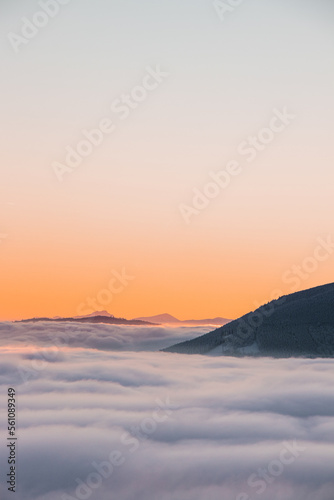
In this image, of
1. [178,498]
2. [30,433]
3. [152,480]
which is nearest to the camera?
[152,480]

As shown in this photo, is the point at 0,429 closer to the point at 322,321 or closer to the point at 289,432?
the point at 289,432

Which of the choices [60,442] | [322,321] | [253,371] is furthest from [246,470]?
[322,321]

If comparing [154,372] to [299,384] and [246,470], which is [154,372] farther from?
[246,470]

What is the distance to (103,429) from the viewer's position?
110m

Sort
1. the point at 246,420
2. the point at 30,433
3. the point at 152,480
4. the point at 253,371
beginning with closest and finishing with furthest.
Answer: the point at 152,480, the point at 30,433, the point at 246,420, the point at 253,371

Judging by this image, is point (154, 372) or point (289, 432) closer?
point (289, 432)

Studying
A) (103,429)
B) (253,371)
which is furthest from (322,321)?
(103,429)

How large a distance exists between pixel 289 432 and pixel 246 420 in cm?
1159

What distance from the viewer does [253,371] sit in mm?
172000

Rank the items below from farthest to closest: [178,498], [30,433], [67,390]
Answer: [67,390], [30,433], [178,498]

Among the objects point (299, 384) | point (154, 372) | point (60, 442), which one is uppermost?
point (154, 372)

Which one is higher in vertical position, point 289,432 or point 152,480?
point 289,432

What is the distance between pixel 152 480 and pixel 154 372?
10748 centimetres

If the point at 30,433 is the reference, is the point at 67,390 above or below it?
above
